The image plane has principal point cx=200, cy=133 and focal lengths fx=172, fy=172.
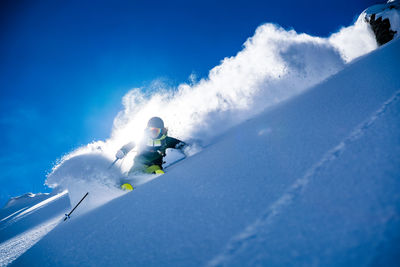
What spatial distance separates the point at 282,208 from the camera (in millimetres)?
822

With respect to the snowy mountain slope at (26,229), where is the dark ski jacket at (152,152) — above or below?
above

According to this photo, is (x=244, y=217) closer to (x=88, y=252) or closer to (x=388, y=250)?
(x=388, y=250)

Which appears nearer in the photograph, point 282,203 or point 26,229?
point 282,203

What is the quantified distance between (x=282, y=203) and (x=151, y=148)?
12.9 ft

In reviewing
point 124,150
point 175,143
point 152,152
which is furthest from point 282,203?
point 124,150

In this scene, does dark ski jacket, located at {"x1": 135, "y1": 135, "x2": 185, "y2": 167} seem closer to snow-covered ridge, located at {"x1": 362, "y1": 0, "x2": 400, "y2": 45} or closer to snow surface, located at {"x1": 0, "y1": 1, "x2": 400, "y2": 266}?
snow surface, located at {"x1": 0, "y1": 1, "x2": 400, "y2": 266}

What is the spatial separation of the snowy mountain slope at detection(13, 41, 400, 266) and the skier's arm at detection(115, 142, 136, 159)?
2.70m

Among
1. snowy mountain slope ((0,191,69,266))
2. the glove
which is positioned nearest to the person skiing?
the glove

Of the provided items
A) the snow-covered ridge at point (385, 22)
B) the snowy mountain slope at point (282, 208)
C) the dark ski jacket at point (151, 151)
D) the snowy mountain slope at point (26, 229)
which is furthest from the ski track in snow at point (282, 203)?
the snow-covered ridge at point (385, 22)

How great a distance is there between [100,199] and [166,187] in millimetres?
1552

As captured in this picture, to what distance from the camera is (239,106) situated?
18.1 feet

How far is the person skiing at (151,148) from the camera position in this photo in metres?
4.27

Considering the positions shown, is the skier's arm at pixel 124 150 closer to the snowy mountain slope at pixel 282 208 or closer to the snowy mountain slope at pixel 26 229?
the snowy mountain slope at pixel 26 229

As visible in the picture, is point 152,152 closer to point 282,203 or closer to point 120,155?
point 120,155
